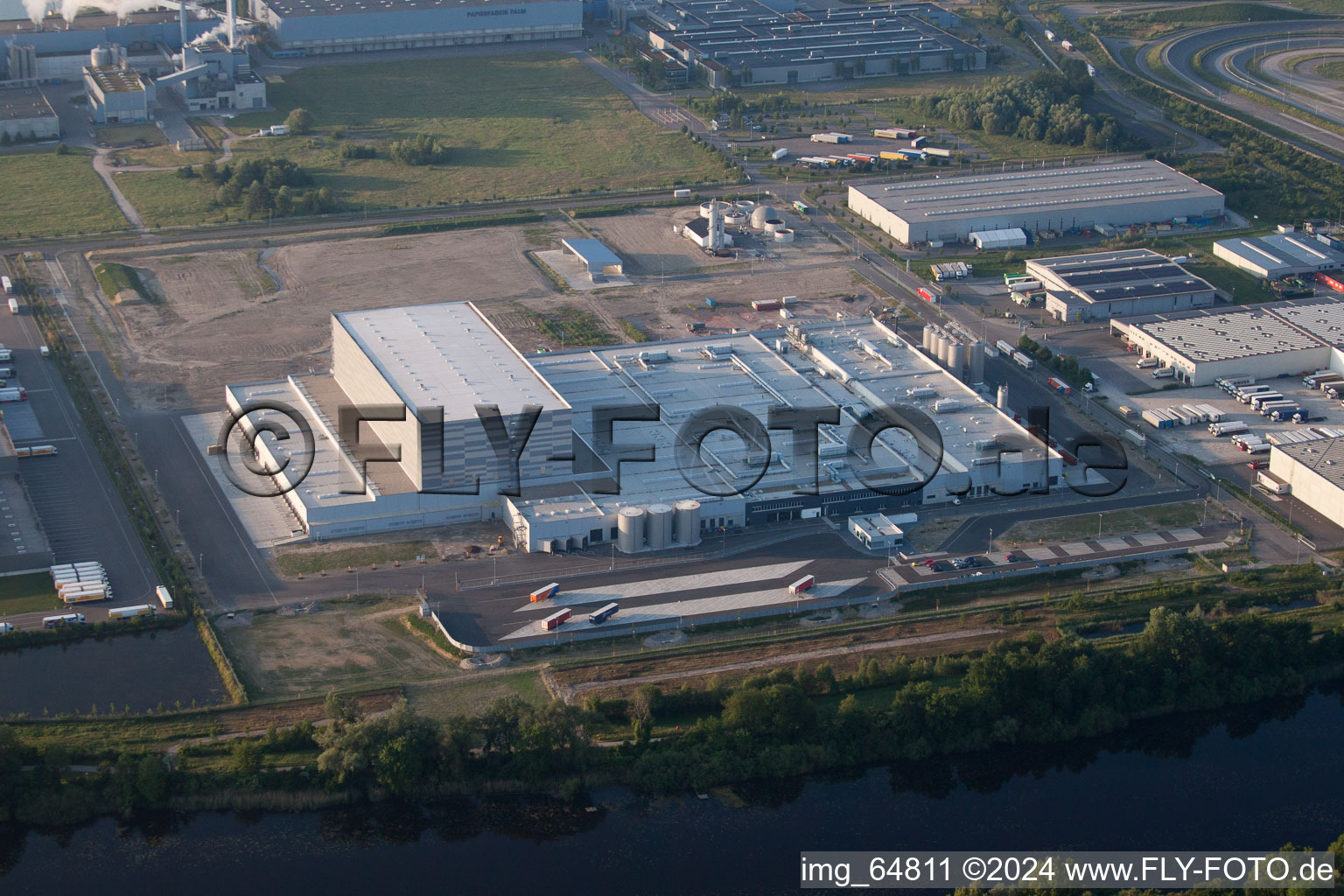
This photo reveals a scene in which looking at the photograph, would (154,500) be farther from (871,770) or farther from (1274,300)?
(1274,300)

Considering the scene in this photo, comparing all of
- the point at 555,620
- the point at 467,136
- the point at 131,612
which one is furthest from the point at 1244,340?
Result: the point at 467,136

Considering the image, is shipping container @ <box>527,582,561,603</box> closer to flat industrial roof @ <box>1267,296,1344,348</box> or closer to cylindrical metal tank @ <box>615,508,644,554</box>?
cylindrical metal tank @ <box>615,508,644,554</box>

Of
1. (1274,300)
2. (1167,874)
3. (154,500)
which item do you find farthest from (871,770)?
(1274,300)

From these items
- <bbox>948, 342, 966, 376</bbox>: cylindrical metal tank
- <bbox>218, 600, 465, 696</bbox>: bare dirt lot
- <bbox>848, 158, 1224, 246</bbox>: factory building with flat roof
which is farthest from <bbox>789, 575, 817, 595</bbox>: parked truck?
<bbox>848, 158, 1224, 246</bbox>: factory building with flat roof

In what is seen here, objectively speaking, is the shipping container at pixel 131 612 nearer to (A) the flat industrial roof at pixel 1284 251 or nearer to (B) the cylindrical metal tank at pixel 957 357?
(B) the cylindrical metal tank at pixel 957 357

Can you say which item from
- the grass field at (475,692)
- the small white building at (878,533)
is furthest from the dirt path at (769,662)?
the small white building at (878,533)
